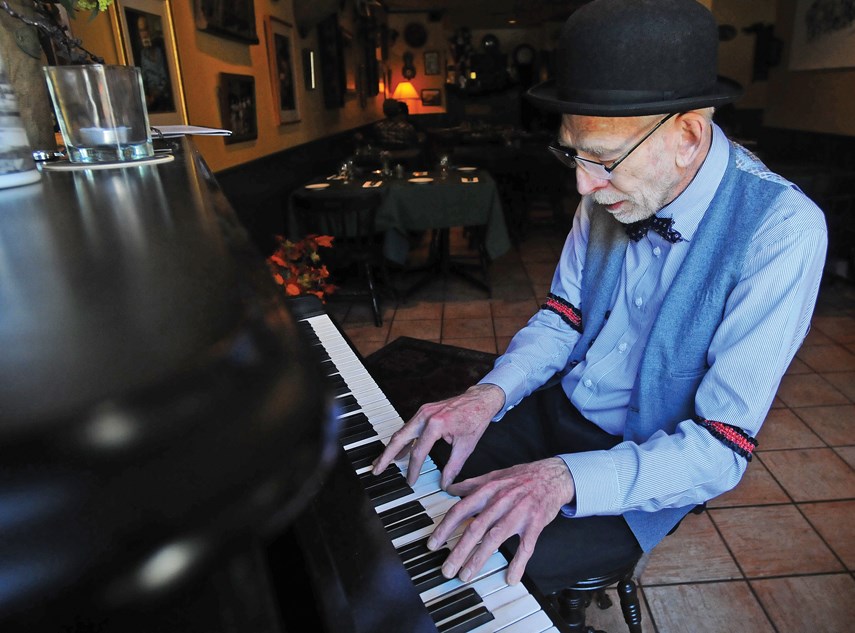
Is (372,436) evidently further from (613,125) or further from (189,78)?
(189,78)

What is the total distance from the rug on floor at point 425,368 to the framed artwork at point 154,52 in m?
1.69

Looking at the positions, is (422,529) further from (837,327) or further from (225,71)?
(837,327)

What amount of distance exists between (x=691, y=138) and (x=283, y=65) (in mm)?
4534

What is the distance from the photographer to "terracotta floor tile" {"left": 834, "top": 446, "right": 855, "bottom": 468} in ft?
8.38

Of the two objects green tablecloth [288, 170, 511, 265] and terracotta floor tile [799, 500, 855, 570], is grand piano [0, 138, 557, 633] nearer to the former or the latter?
terracotta floor tile [799, 500, 855, 570]

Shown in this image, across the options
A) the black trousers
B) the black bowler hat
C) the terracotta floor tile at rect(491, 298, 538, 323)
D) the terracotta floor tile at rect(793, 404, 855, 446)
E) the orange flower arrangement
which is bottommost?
the terracotta floor tile at rect(491, 298, 538, 323)

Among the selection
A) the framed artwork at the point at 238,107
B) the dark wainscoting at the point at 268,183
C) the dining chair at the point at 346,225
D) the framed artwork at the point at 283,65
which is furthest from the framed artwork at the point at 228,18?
the dining chair at the point at 346,225

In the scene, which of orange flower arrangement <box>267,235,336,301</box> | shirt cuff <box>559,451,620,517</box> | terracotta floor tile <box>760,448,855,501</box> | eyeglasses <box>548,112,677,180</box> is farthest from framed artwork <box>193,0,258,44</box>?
terracotta floor tile <box>760,448,855,501</box>

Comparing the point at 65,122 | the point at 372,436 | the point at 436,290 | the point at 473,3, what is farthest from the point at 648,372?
the point at 473,3

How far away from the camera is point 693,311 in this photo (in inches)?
45.8

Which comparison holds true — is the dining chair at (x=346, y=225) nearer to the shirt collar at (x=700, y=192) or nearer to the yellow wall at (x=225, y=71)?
the yellow wall at (x=225, y=71)

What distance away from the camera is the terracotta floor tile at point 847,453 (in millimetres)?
2553

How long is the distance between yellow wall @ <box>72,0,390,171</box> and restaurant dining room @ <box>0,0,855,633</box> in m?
0.03

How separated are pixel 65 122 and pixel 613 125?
1069 mm
